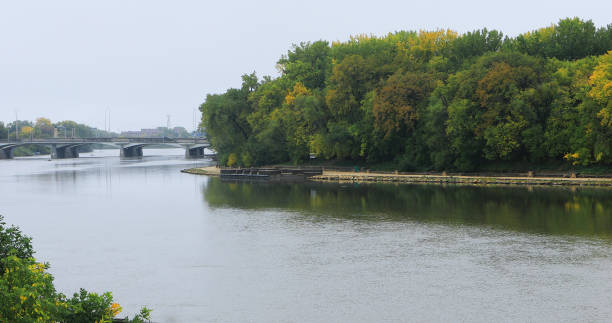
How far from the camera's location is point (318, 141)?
300 ft

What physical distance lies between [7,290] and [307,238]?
76.2 ft

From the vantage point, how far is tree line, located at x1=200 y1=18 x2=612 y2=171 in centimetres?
7062

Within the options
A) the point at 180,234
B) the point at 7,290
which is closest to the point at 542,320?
the point at 7,290

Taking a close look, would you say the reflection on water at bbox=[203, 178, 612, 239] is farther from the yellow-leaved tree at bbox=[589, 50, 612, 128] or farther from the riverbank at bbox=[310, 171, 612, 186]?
the yellow-leaved tree at bbox=[589, 50, 612, 128]

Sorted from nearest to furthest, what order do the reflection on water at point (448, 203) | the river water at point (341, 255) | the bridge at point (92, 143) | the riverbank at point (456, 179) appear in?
1. the river water at point (341, 255)
2. the reflection on water at point (448, 203)
3. the riverbank at point (456, 179)
4. the bridge at point (92, 143)

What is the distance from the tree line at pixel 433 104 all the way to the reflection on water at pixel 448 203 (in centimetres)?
926

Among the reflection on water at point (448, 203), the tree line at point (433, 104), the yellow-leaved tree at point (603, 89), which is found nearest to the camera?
the reflection on water at point (448, 203)

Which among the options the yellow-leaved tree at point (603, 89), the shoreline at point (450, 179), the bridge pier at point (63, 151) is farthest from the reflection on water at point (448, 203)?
the bridge pier at point (63, 151)

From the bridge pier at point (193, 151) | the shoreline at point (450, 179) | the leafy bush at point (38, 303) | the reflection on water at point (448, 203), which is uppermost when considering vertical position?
the bridge pier at point (193, 151)

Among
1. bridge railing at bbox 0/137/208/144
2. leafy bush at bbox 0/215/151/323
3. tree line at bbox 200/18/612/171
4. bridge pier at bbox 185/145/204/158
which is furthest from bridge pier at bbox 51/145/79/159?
leafy bush at bbox 0/215/151/323

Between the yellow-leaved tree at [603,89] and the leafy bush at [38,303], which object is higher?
the yellow-leaved tree at [603,89]

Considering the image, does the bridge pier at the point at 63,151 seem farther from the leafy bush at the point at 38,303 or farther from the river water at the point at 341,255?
the leafy bush at the point at 38,303

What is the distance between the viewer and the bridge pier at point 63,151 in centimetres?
18488

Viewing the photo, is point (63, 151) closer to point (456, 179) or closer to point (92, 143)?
point (92, 143)
